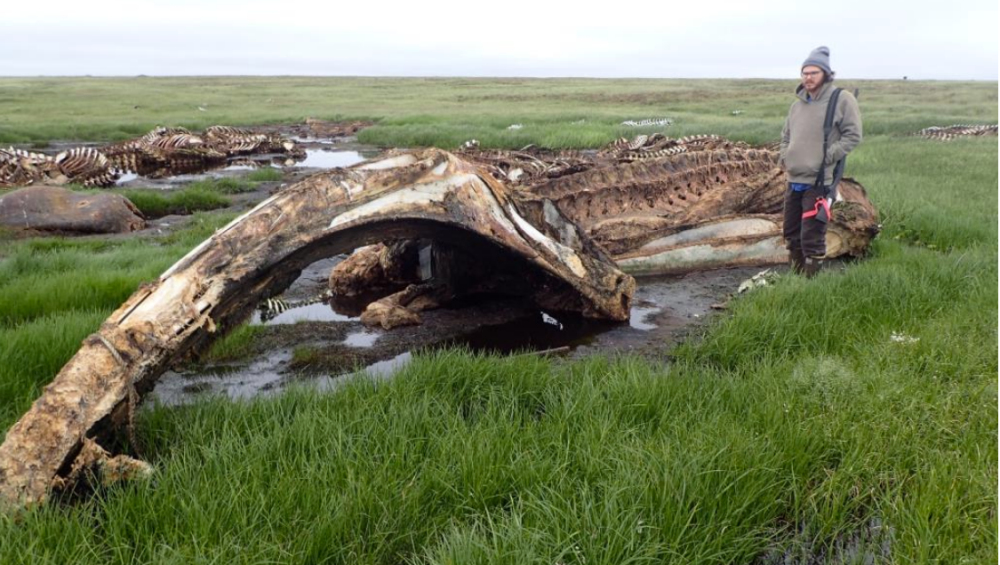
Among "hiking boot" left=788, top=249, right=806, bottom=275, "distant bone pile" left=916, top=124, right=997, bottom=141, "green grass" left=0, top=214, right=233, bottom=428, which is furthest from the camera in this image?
"distant bone pile" left=916, top=124, right=997, bottom=141

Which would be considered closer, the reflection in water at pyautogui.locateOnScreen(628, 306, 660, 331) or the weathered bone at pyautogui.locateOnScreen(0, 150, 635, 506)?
the weathered bone at pyautogui.locateOnScreen(0, 150, 635, 506)

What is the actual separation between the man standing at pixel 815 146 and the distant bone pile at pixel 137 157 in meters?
12.9

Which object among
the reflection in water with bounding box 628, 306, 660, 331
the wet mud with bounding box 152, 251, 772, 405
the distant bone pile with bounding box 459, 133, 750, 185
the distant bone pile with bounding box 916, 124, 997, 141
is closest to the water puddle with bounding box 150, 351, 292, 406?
the wet mud with bounding box 152, 251, 772, 405

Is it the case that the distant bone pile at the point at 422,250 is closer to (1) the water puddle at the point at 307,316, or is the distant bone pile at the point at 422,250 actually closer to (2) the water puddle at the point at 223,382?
(1) the water puddle at the point at 307,316

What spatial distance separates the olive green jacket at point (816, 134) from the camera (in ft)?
19.5

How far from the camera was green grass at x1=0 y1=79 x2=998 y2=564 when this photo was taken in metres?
2.23

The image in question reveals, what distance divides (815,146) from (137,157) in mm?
16709

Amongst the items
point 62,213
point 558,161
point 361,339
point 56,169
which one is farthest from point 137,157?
point 361,339

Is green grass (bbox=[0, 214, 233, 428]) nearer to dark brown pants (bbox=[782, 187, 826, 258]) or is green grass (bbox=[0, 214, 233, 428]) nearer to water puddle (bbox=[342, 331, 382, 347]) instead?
water puddle (bbox=[342, 331, 382, 347])

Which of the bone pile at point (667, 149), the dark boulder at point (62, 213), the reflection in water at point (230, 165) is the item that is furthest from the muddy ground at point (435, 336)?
the reflection in water at point (230, 165)

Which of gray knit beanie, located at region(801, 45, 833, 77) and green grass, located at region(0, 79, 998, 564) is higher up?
gray knit beanie, located at region(801, 45, 833, 77)

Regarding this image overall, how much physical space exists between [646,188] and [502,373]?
13.7 ft

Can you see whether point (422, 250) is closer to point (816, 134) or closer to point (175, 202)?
point (816, 134)

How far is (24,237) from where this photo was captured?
873cm
